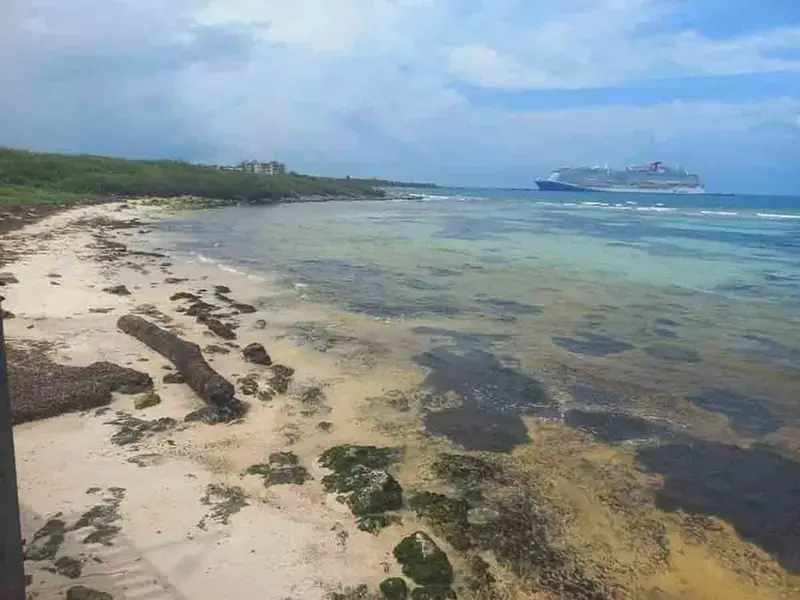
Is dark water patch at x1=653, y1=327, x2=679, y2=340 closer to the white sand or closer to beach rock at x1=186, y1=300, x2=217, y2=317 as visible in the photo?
the white sand

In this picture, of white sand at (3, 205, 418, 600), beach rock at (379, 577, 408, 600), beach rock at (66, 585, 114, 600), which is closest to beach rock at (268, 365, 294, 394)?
white sand at (3, 205, 418, 600)

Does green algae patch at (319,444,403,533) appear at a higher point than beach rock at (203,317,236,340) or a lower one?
lower

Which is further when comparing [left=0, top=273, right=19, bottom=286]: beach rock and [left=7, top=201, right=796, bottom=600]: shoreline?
[left=0, top=273, right=19, bottom=286]: beach rock

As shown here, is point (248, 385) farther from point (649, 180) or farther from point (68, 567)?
point (649, 180)

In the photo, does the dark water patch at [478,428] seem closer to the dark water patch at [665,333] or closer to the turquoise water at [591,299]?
the turquoise water at [591,299]

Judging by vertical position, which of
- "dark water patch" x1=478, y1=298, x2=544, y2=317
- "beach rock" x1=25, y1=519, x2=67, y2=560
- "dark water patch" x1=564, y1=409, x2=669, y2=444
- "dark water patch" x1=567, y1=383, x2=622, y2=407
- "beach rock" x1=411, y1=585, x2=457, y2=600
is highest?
"beach rock" x1=25, y1=519, x2=67, y2=560

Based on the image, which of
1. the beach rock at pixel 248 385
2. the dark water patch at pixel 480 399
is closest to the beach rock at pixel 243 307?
the dark water patch at pixel 480 399
